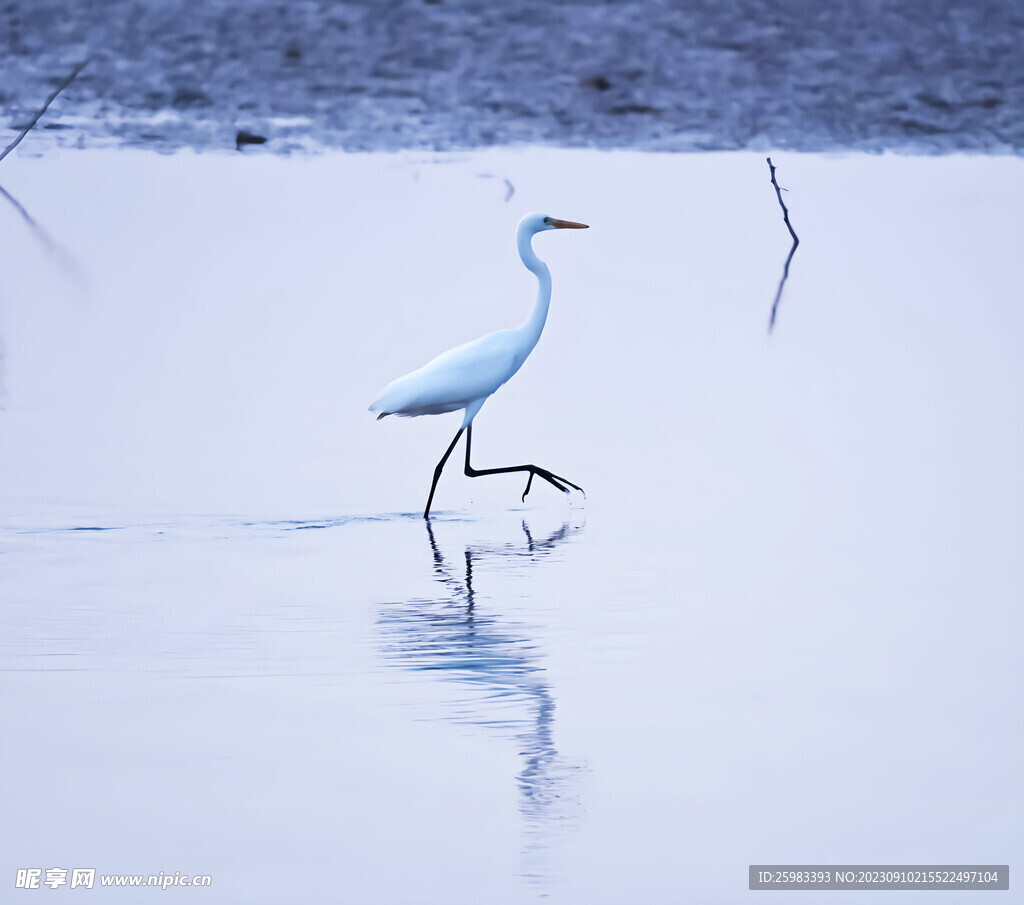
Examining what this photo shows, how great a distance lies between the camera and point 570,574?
468cm

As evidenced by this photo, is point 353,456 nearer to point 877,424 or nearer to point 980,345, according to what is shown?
point 877,424

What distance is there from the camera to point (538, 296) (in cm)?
634

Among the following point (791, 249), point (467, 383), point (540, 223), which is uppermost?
point (540, 223)

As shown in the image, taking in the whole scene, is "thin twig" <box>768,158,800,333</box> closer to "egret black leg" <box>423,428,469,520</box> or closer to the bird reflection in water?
"egret black leg" <box>423,428,469,520</box>

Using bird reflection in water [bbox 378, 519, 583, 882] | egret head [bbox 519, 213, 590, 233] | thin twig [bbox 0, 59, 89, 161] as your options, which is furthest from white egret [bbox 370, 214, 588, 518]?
thin twig [bbox 0, 59, 89, 161]

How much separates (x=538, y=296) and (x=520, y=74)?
5.51 m

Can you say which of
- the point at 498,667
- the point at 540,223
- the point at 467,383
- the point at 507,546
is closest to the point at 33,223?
the point at 540,223

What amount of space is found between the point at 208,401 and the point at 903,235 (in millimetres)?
3873

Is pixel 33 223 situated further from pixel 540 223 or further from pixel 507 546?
pixel 507 546

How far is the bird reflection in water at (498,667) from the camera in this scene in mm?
3148

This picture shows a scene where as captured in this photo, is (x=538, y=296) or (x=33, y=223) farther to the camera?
(x=33, y=223)

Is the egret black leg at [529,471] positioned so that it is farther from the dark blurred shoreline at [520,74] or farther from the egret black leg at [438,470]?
the dark blurred shoreline at [520,74]

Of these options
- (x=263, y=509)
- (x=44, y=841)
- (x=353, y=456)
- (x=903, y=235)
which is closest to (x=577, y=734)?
(x=44, y=841)

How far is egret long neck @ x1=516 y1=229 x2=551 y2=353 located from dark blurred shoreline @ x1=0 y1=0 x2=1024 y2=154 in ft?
13.2
